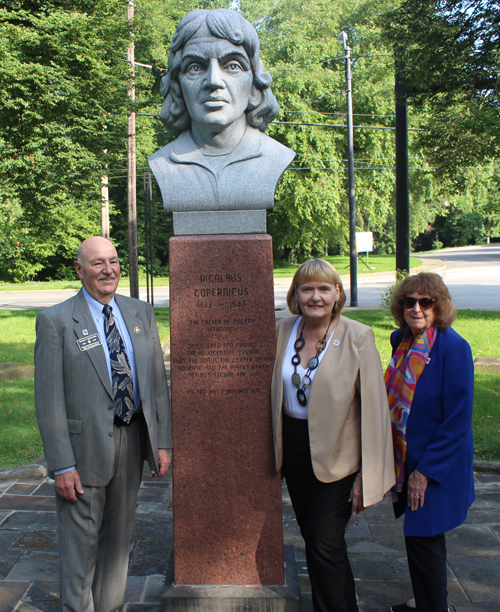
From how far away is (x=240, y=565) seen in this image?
132 inches

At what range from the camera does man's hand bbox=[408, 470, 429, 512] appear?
2930mm

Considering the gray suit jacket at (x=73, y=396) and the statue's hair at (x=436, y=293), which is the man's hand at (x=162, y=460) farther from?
the statue's hair at (x=436, y=293)

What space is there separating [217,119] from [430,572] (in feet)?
8.56

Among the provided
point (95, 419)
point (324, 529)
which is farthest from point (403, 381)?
point (95, 419)

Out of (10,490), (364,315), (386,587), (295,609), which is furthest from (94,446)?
(364,315)

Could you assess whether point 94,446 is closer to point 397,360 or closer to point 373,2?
point 397,360

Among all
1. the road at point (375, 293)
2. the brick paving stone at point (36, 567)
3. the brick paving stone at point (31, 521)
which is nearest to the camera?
the brick paving stone at point (36, 567)

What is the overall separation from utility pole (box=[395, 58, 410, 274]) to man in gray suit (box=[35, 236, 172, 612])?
10038mm

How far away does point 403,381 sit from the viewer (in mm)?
3082

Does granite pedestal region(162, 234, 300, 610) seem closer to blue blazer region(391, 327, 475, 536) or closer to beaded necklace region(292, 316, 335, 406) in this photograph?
beaded necklace region(292, 316, 335, 406)

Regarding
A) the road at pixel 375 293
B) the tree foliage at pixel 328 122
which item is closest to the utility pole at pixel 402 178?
the road at pixel 375 293

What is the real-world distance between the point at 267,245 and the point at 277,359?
2.11 feet

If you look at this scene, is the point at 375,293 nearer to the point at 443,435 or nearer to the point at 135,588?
the point at 135,588

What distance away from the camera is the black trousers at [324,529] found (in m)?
2.85
